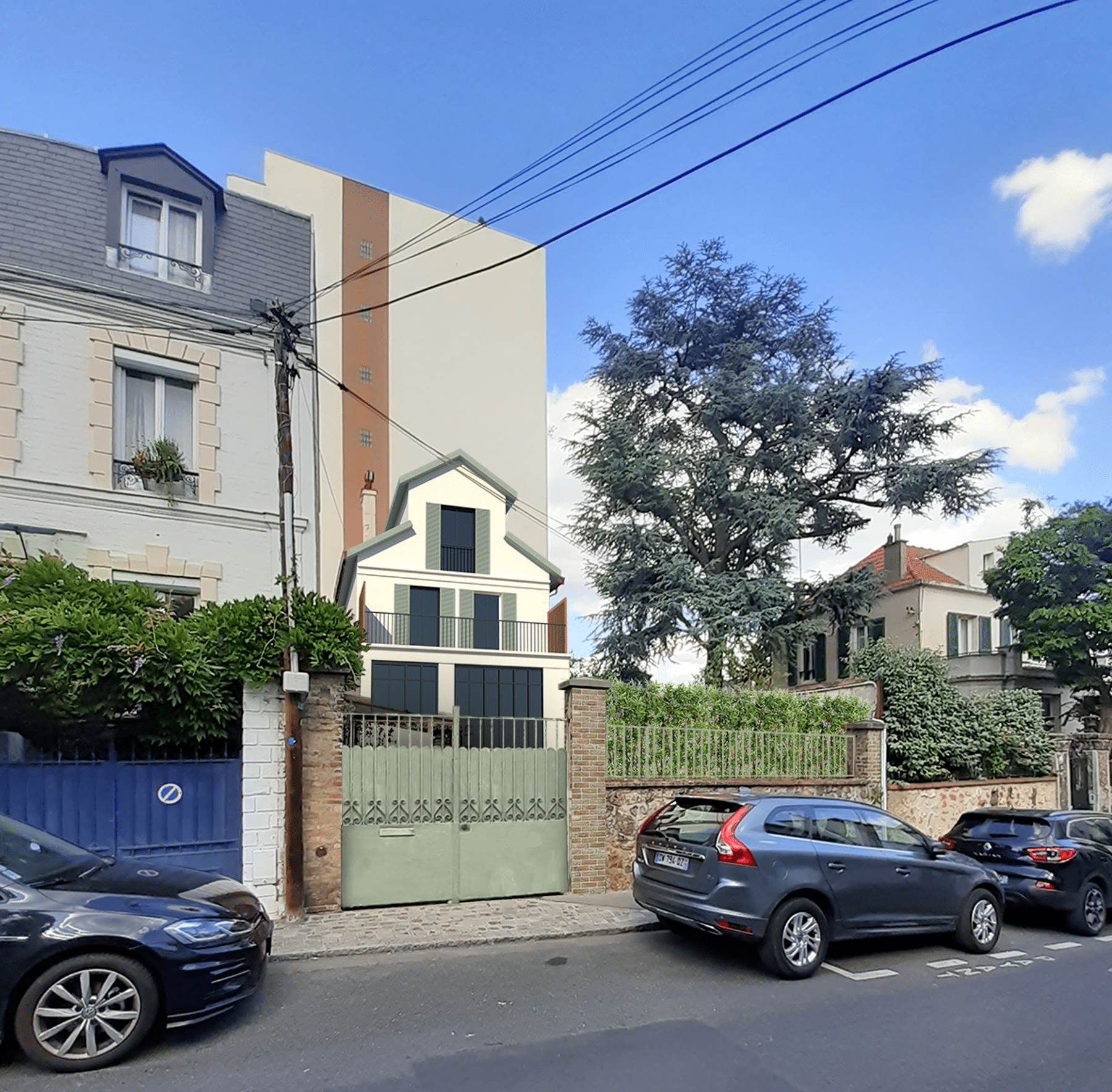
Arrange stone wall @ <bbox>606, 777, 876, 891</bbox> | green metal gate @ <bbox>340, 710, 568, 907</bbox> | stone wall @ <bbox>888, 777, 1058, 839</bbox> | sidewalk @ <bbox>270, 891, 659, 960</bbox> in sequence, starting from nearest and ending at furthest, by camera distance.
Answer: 1. sidewalk @ <bbox>270, 891, 659, 960</bbox>
2. green metal gate @ <bbox>340, 710, 568, 907</bbox>
3. stone wall @ <bbox>606, 777, 876, 891</bbox>
4. stone wall @ <bbox>888, 777, 1058, 839</bbox>

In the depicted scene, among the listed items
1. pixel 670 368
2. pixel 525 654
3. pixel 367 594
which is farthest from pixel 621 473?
pixel 367 594

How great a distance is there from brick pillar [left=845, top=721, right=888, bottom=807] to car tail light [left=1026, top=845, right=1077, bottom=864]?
3907 mm

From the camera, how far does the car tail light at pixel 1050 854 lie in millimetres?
9414

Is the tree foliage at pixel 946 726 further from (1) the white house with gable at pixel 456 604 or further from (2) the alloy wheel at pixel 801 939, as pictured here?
(1) the white house with gable at pixel 456 604

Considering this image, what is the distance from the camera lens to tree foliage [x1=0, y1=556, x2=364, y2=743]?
8023 millimetres

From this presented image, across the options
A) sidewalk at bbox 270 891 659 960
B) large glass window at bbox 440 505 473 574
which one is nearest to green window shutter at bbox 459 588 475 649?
large glass window at bbox 440 505 473 574

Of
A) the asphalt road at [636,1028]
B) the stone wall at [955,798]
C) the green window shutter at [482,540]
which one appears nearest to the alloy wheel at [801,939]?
the asphalt road at [636,1028]

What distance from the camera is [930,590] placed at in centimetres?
2888

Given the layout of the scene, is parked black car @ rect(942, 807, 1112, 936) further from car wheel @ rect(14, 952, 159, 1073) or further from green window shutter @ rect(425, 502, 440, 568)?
green window shutter @ rect(425, 502, 440, 568)

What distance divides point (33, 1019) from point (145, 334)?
9.47 meters

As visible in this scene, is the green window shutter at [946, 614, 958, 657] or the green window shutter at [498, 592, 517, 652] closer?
the green window shutter at [498, 592, 517, 652]

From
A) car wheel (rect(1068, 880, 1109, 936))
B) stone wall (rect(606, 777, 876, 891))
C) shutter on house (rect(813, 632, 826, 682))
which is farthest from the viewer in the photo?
shutter on house (rect(813, 632, 826, 682))

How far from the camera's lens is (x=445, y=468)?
2695 centimetres

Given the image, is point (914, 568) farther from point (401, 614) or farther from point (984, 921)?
point (984, 921)
